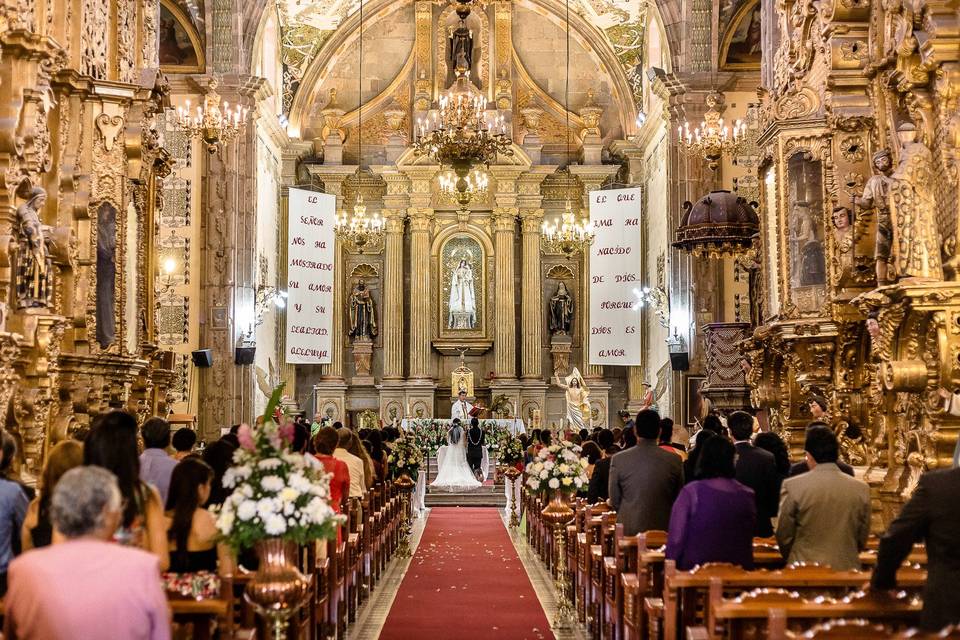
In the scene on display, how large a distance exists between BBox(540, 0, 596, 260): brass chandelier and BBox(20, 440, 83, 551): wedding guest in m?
20.2

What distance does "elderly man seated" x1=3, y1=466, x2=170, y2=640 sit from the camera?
3.45m

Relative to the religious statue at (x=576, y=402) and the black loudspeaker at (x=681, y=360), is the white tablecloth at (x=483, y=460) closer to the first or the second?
the religious statue at (x=576, y=402)

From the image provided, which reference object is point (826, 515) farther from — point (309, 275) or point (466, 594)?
point (309, 275)

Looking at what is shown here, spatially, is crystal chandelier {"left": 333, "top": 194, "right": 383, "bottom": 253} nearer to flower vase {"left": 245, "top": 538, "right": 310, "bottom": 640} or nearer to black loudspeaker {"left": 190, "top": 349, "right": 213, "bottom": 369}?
black loudspeaker {"left": 190, "top": 349, "right": 213, "bottom": 369}

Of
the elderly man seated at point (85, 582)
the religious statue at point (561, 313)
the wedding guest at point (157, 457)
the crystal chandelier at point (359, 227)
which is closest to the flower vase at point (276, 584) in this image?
the wedding guest at point (157, 457)

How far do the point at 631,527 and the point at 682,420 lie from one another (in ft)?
47.3

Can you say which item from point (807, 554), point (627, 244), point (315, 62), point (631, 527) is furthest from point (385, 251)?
point (807, 554)

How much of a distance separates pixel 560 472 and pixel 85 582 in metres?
9.15

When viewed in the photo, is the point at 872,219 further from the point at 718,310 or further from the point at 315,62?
the point at 315,62

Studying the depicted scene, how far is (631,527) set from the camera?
8320mm

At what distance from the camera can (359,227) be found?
84.9 feet

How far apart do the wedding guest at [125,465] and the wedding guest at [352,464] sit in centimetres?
536

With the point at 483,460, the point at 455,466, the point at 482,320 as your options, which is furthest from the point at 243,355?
the point at 482,320

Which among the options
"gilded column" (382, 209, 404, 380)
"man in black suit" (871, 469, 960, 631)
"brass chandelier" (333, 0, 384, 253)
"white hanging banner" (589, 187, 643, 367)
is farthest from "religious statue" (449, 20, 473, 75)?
"man in black suit" (871, 469, 960, 631)
